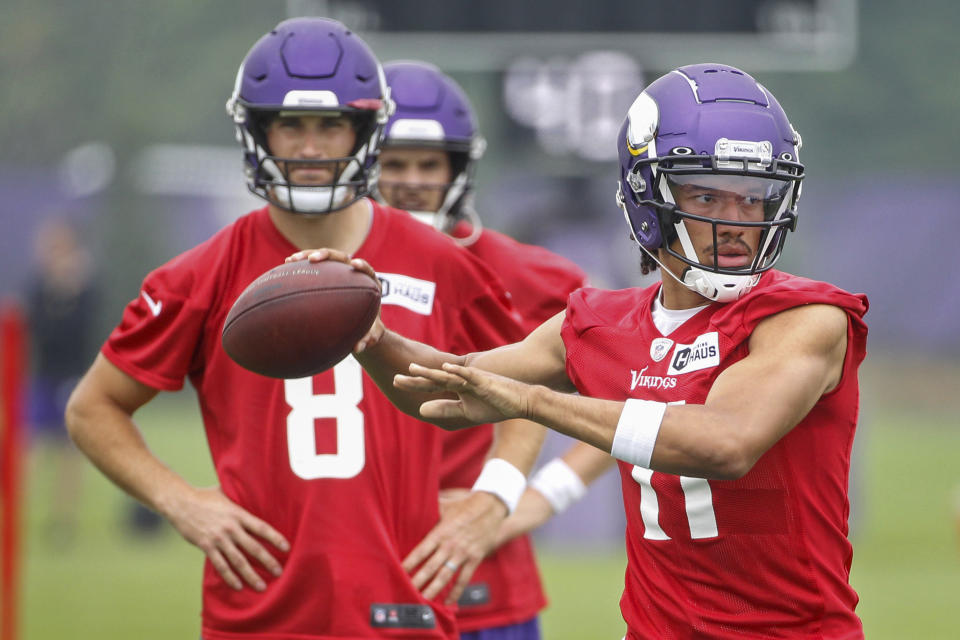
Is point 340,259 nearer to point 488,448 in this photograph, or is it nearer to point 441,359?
point 441,359

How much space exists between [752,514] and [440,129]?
2.13 meters

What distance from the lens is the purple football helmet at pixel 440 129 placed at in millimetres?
4750

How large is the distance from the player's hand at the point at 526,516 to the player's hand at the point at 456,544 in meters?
0.42

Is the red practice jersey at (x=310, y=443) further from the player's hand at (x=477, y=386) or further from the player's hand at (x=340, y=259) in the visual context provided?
the player's hand at (x=477, y=386)

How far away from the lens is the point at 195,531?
12.0 ft

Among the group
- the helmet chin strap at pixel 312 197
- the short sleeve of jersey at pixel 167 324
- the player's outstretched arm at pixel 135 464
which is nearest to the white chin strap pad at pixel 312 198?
the helmet chin strap at pixel 312 197

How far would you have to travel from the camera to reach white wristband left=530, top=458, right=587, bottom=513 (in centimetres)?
451

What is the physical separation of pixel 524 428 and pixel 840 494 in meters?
1.19

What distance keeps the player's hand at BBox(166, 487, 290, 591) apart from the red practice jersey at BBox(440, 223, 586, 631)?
0.79 metres

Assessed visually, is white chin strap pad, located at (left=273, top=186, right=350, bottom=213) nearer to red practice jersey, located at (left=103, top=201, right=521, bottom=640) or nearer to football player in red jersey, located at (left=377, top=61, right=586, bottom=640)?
red practice jersey, located at (left=103, top=201, right=521, bottom=640)

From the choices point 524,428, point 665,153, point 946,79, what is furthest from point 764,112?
point 946,79

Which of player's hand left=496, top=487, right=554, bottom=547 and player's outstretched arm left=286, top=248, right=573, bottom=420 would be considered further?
player's hand left=496, top=487, right=554, bottom=547

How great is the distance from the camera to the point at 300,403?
3.69 meters

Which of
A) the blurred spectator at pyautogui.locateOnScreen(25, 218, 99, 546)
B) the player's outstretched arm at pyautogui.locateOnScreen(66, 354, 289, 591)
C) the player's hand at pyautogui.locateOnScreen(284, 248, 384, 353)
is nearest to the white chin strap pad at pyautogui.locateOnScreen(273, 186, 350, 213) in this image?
the player's hand at pyautogui.locateOnScreen(284, 248, 384, 353)
